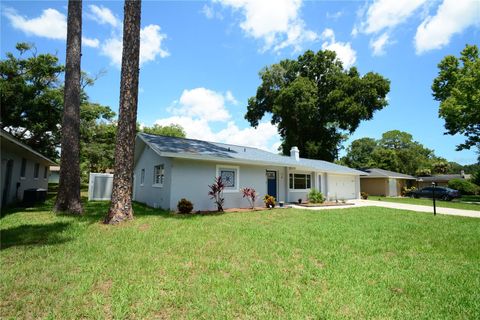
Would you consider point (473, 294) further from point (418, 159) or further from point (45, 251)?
point (418, 159)

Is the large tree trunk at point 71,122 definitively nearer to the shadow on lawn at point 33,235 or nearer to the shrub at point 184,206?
the shadow on lawn at point 33,235

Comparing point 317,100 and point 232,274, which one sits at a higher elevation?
point 317,100

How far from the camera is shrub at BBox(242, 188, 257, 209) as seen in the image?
14.4 meters

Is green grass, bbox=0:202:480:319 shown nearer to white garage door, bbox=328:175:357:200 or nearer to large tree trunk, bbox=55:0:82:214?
large tree trunk, bbox=55:0:82:214

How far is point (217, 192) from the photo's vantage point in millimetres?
13500

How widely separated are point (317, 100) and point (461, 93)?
15.2 m

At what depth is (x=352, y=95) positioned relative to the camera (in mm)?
35094

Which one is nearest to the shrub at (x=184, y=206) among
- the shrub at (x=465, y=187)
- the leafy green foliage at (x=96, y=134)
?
the leafy green foliage at (x=96, y=134)

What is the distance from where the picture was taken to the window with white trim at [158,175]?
1413cm

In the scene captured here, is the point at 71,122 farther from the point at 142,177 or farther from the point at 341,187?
the point at 341,187

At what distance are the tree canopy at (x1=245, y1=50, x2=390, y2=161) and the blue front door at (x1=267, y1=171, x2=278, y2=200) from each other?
18089mm

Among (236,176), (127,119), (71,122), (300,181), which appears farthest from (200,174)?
(300,181)

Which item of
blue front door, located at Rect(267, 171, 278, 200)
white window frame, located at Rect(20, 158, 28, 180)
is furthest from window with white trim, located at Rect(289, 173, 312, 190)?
white window frame, located at Rect(20, 158, 28, 180)

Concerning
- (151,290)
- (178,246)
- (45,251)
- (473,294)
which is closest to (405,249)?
(473,294)
